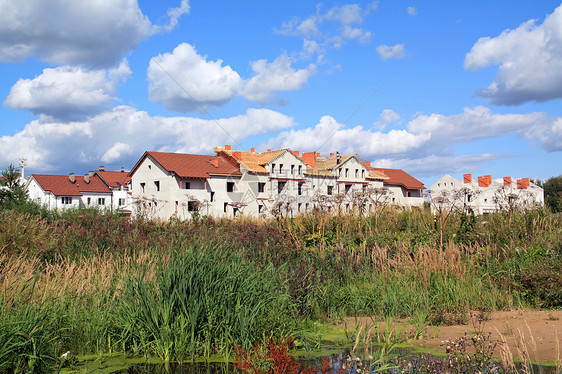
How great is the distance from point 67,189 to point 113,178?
926 cm

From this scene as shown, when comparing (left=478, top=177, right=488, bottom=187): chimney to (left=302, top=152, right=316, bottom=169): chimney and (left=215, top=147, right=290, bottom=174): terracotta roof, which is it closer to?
(left=302, top=152, right=316, bottom=169): chimney

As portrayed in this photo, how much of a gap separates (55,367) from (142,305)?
114 centimetres

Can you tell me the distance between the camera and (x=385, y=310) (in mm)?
7477

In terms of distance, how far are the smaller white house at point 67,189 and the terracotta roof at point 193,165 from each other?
1855 cm

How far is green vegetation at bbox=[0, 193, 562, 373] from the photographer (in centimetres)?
542

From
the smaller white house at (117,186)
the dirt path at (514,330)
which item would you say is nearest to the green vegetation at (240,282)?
the dirt path at (514,330)

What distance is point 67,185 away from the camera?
2662 inches

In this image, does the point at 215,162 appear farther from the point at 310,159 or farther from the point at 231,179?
the point at 310,159

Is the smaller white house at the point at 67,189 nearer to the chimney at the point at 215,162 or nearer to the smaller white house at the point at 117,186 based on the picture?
the smaller white house at the point at 117,186

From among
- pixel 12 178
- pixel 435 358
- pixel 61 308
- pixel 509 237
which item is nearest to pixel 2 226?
pixel 61 308

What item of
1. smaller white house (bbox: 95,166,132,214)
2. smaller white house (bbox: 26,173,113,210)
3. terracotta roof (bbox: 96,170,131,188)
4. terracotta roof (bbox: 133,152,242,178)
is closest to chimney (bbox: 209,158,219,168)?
terracotta roof (bbox: 133,152,242,178)

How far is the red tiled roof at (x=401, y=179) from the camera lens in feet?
218

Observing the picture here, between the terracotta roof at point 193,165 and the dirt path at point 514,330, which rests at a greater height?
the terracotta roof at point 193,165

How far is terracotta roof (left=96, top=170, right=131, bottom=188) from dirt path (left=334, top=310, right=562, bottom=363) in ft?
226
